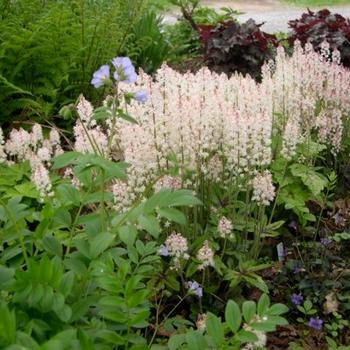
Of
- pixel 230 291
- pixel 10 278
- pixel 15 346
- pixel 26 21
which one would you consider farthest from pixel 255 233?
pixel 26 21

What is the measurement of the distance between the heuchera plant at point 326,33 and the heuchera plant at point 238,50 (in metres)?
0.36

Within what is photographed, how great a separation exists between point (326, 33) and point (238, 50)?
2.58 feet

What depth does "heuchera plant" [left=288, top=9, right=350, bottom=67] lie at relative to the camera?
17.0 ft

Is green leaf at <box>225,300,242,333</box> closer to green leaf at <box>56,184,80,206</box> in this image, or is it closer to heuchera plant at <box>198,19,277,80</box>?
green leaf at <box>56,184,80,206</box>

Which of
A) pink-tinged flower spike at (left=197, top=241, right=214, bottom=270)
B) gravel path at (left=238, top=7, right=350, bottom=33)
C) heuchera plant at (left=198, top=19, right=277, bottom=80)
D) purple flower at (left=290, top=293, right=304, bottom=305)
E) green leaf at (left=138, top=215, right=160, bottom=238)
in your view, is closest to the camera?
green leaf at (left=138, top=215, right=160, bottom=238)

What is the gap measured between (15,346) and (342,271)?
1804mm

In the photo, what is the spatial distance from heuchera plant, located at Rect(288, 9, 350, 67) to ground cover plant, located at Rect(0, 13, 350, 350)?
182 cm

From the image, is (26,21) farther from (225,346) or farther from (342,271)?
(225,346)

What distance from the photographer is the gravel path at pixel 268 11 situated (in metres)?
11.3

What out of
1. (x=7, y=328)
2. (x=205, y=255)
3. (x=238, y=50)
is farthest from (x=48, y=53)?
(x=7, y=328)

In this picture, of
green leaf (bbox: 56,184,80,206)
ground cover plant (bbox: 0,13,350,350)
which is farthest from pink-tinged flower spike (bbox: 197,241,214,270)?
green leaf (bbox: 56,184,80,206)

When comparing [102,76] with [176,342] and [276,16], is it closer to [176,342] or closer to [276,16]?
[176,342]

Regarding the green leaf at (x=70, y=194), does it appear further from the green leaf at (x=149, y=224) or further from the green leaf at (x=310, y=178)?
the green leaf at (x=310, y=178)

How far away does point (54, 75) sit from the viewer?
4188mm
